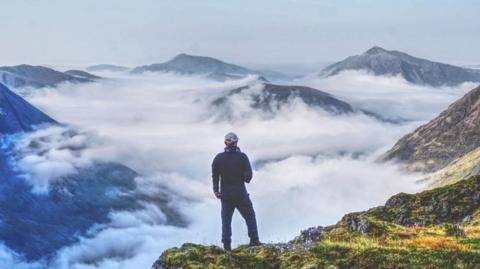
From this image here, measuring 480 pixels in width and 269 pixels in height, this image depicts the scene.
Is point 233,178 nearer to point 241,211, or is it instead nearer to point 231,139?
point 241,211

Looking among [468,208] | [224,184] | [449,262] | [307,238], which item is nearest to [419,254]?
[449,262]

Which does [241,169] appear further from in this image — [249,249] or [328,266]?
[328,266]

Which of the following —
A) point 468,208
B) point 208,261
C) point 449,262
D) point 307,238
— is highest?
point 468,208

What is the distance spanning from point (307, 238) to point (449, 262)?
1291 cm

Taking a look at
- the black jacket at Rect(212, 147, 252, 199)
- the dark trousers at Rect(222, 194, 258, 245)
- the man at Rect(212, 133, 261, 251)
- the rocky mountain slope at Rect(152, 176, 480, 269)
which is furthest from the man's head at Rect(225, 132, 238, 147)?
the rocky mountain slope at Rect(152, 176, 480, 269)

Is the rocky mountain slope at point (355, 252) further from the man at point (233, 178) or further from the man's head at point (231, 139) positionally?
the man's head at point (231, 139)

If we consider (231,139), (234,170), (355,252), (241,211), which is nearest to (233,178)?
(234,170)

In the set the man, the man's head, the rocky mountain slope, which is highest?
the man's head

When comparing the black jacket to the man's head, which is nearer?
the man's head

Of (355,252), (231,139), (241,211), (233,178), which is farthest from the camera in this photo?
(241,211)

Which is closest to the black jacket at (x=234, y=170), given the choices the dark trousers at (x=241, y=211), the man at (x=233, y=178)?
the man at (x=233, y=178)

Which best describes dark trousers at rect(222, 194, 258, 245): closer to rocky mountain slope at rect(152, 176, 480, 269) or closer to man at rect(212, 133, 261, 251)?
man at rect(212, 133, 261, 251)

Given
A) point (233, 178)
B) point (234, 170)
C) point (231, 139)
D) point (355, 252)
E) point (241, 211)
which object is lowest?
point (355, 252)

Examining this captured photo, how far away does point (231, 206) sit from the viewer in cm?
2731
